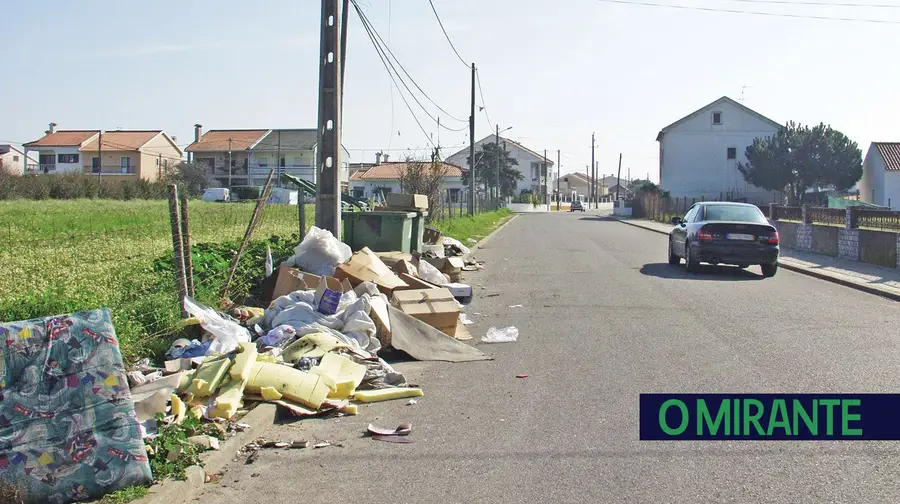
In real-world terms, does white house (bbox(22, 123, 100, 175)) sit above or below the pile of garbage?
above

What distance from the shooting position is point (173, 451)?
522cm

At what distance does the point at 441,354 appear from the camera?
9266 mm

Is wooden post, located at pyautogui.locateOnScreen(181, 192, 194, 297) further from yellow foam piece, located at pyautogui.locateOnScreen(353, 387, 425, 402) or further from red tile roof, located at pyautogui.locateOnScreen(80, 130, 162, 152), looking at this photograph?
red tile roof, located at pyautogui.locateOnScreen(80, 130, 162, 152)

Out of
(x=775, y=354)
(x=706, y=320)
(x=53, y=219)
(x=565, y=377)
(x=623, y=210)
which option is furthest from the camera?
(x=623, y=210)

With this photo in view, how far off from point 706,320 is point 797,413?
15.7ft

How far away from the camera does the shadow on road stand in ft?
57.5

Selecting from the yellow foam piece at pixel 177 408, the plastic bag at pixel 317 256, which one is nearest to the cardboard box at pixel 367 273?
the plastic bag at pixel 317 256

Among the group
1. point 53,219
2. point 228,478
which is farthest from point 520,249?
point 228,478

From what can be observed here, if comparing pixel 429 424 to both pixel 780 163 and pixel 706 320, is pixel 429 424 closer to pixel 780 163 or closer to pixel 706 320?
pixel 706 320

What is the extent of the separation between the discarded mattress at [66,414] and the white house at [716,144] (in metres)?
68.4

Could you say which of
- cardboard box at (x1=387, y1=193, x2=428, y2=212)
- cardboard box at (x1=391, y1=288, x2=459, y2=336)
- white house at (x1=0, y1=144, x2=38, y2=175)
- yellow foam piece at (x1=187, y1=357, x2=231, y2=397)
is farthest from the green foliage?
white house at (x1=0, y1=144, x2=38, y2=175)

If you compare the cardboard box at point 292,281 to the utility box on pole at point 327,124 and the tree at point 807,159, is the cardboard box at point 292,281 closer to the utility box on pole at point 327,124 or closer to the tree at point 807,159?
the utility box on pole at point 327,124

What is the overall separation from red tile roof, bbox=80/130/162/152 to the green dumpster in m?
77.5

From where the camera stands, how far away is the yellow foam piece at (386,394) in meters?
7.24
